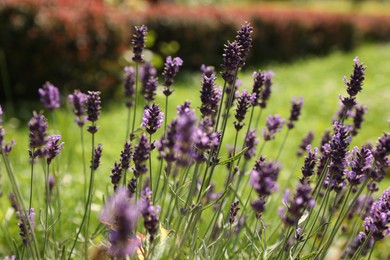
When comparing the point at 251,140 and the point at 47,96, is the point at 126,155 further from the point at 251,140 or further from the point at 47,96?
the point at 251,140

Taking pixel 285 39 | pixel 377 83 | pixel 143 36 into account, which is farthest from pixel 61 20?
pixel 285 39

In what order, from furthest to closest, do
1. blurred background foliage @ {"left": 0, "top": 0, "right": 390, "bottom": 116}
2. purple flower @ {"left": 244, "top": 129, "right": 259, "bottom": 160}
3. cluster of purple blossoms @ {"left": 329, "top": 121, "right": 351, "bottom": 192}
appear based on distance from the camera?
blurred background foliage @ {"left": 0, "top": 0, "right": 390, "bottom": 116} < purple flower @ {"left": 244, "top": 129, "right": 259, "bottom": 160} < cluster of purple blossoms @ {"left": 329, "top": 121, "right": 351, "bottom": 192}

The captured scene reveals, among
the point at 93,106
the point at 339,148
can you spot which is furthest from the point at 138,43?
the point at 339,148

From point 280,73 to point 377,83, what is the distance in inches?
95.0

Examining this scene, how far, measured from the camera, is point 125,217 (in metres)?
1.06

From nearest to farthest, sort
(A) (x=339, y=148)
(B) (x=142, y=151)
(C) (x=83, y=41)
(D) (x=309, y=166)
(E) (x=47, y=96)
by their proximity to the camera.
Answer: (B) (x=142, y=151), (A) (x=339, y=148), (D) (x=309, y=166), (E) (x=47, y=96), (C) (x=83, y=41)

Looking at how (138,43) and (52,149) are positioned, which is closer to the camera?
(52,149)

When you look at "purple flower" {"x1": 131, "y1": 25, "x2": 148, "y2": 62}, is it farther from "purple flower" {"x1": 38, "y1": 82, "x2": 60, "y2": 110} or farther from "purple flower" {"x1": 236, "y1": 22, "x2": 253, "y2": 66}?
"purple flower" {"x1": 236, "y1": 22, "x2": 253, "y2": 66}

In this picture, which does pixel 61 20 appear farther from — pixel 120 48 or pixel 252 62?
pixel 252 62

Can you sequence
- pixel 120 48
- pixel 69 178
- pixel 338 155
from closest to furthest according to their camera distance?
1. pixel 338 155
2. pixel 69 178
3. pixel 120 48

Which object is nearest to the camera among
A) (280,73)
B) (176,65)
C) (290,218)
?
(290,218)

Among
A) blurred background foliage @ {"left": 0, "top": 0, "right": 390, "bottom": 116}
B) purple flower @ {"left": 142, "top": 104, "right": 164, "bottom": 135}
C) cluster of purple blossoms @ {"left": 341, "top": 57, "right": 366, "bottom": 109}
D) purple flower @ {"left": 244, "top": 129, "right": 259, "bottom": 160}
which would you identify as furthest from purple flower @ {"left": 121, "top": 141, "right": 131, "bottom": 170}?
blurred background foliage @ {"left": 0, "top": 0, "right": 390, "bottom": 116}

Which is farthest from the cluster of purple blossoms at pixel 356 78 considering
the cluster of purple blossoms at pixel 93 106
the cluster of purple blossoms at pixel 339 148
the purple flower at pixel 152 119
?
the cluster of purple blossoms at pixel 93 106

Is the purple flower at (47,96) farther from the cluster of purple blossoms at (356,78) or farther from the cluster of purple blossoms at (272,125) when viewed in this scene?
the cluster of purple blossoms at (356,78)
